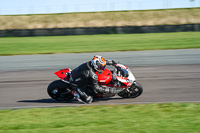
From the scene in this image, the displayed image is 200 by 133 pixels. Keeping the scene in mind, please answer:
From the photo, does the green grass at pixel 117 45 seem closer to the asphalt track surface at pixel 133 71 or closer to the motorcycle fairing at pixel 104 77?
the asphalt track surface at pixel 133 71

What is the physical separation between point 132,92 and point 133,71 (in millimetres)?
4790

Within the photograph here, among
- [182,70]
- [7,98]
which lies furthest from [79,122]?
[182,70]

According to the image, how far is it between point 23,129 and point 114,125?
1.97 metres

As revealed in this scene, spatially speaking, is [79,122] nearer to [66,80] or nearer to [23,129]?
[23,129]

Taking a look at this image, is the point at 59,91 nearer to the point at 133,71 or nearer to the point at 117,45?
the point at 133,71

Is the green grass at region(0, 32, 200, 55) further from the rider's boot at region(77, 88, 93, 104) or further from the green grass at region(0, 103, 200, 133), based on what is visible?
the green grass at region(0, 103, 200, 133)

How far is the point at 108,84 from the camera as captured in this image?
9.38 m

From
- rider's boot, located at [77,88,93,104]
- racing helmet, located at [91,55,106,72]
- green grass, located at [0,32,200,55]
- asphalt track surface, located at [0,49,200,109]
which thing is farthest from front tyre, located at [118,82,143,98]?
green grass, located at [0,32,200,55]

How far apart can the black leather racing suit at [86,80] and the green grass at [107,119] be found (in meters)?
0.55

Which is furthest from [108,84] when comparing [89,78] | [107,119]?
[107,119]

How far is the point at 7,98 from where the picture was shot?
10.4 m

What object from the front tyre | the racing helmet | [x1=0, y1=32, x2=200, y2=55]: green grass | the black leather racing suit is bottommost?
the front tyre

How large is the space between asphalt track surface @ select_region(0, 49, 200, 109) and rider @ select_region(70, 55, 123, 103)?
0.37 meters

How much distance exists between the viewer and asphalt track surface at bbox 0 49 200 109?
9.77 m
